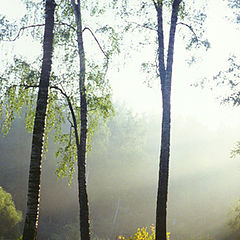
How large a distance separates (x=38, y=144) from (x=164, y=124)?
9.95 feet

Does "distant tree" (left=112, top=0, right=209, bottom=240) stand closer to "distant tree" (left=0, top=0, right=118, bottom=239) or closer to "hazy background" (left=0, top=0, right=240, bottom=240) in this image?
"distant tree" (left=0, top=0, right=118, bottom=239)

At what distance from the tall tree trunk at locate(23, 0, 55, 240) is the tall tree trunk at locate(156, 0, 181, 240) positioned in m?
2.79

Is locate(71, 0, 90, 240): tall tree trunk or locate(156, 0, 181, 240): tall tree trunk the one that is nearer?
locate(156, 0, 181, 240): tall tree trunk

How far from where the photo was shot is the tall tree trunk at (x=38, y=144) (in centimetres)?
402

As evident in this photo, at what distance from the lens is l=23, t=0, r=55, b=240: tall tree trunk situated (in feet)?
13.2

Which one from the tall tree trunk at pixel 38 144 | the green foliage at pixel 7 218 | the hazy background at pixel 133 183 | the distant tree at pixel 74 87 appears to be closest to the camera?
the tall tree trunk at pixel 38 144

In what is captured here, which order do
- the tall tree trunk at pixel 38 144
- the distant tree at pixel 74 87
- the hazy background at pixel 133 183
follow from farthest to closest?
the hazy background at pixel 133 183 → the distant tree at pixel 74 87 → the tall tree trunk at pixel 38 144

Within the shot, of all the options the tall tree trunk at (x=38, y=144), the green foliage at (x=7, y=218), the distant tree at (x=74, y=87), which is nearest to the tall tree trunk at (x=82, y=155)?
the distant tree at (x=74, y=87)

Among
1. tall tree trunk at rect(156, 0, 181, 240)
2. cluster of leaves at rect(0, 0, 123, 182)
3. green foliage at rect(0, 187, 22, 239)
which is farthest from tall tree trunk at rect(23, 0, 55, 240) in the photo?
green foliage at rect(0, 187, 22, 239)

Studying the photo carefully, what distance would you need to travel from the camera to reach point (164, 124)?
20.4ft

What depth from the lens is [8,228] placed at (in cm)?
1962

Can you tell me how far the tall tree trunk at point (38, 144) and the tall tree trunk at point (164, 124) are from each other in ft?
9.15

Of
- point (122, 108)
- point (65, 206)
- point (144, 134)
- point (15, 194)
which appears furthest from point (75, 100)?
point (122, 108)

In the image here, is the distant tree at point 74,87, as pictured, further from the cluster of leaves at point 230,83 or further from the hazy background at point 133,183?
the hazy background at point 133,183
